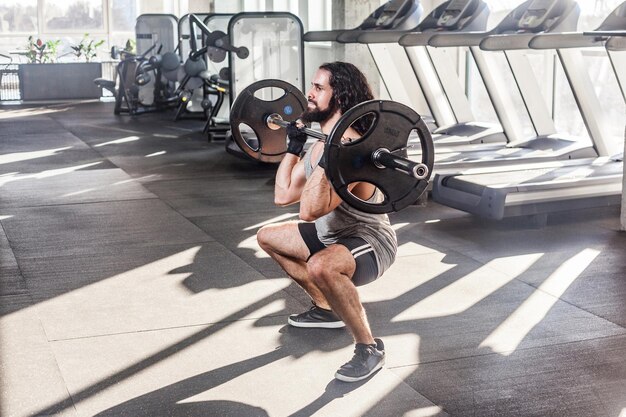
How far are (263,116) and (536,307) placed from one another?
4.95ft

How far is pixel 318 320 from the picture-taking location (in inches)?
145

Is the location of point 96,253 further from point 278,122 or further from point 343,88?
point 343,88

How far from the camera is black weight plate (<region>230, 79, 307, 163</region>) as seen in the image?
3537 millimetres

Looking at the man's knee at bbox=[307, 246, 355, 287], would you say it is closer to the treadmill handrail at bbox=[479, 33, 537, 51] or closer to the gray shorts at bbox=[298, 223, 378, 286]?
the gray shorts at bbox=[298, 223, 378, 286]

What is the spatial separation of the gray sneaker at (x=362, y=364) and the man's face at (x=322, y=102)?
33.1 inches

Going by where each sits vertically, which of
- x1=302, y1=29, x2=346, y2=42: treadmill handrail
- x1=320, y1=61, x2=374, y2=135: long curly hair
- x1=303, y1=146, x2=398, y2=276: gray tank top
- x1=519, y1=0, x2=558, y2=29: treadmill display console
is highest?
x1=519, y1=0, x2=558, y2=29: treadmill display console

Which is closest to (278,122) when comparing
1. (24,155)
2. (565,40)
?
(565,40)

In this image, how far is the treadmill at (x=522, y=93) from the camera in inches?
251

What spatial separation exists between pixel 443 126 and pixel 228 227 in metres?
3.63

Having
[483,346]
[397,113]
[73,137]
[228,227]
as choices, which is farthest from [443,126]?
[397,113]

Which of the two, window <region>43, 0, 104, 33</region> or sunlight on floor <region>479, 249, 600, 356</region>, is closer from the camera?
sunlight on floor <region>479, 249, 600, 356</region>

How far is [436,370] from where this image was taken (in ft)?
10.5

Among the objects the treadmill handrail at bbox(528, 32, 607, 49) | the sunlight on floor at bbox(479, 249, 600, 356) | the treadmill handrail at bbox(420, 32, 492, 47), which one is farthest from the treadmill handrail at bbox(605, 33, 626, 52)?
the treadmill handrail at bbox(420, 32, 492, 47)

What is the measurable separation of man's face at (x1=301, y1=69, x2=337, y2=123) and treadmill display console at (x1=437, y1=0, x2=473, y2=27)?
4270 mm
